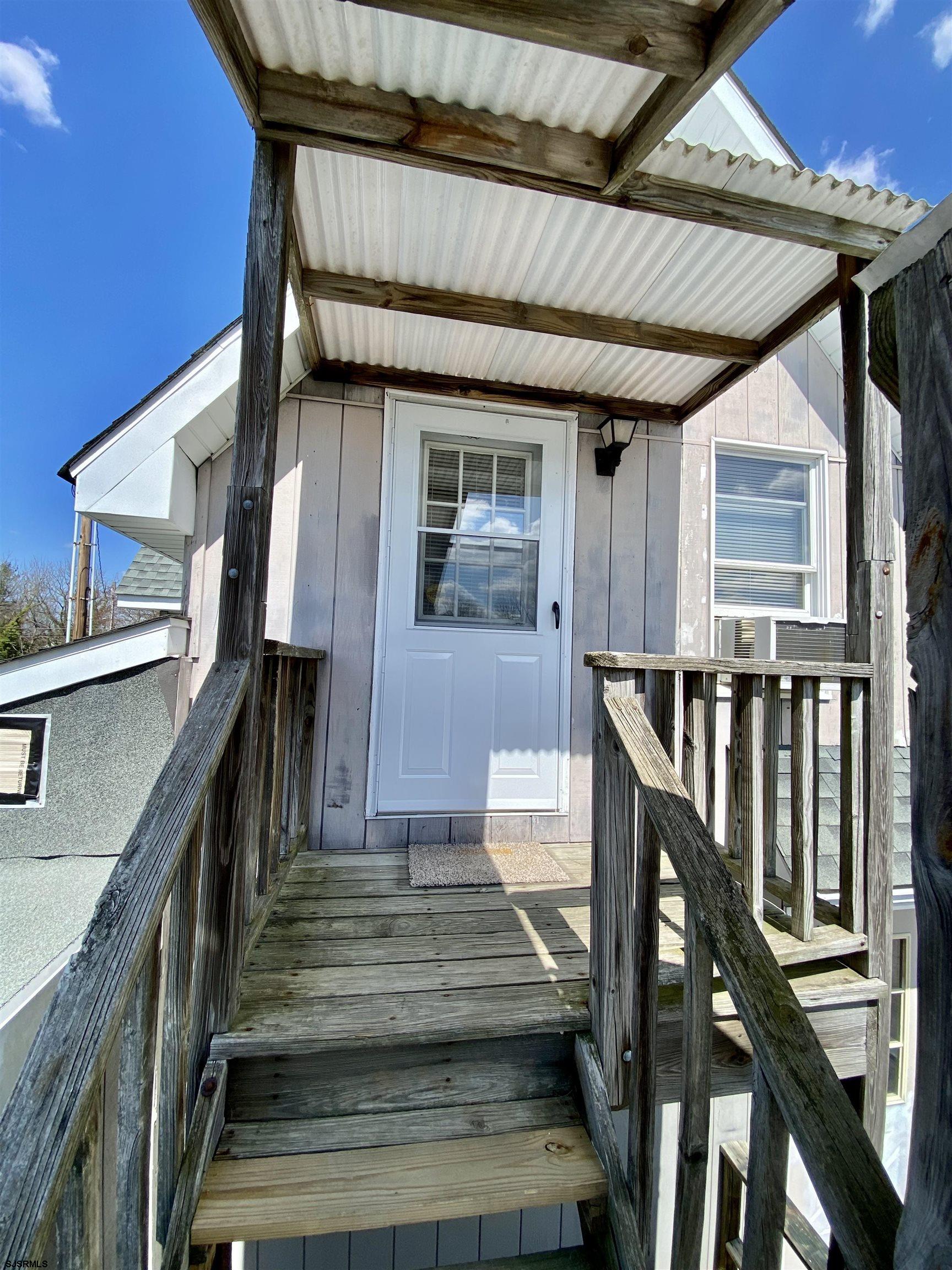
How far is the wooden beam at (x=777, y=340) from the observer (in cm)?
246

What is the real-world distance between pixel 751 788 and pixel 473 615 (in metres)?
1.72

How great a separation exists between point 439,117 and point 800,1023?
90.5 inches

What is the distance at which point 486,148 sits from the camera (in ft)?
5.76

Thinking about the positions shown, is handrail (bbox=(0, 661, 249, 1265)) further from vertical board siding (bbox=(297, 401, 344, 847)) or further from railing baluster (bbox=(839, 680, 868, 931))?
railing baluster (bbox=(839, 680, 868, 931))

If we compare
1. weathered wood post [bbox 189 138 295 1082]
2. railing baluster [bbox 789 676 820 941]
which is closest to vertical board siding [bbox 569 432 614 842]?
railing baluster [bbox 789 676 820 941]

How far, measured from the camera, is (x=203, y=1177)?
129cm

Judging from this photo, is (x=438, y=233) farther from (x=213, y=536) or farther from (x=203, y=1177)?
(x=203, y=1177)

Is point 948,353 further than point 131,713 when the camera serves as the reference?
No

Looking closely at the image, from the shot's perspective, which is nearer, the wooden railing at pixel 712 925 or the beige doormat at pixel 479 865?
the wooden railing at pixel 712 925

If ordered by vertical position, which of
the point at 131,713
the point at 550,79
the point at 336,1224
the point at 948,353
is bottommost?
the point at 336,1224

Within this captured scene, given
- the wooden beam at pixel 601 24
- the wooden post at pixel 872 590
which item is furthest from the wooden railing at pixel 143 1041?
the wooden post at pixel 872 590

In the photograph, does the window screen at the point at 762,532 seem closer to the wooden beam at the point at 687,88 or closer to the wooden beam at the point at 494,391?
the wooden beam at the point at 494,391

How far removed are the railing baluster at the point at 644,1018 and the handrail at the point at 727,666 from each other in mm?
382

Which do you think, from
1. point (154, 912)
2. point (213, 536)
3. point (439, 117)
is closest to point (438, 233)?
→ point (439, 117)
